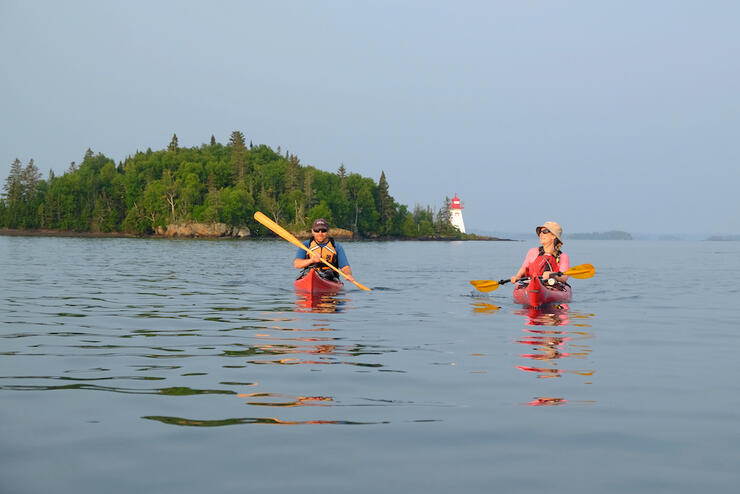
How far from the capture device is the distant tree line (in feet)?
408

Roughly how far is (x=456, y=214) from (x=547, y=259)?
520ft

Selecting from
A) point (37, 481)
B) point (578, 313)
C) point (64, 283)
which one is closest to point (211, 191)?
point (64, 283)

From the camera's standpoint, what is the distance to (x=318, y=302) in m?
14.8

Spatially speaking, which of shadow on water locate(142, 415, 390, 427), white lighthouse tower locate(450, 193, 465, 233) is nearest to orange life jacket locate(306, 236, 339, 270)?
shadow on water locate(142, 415, 390, 427)

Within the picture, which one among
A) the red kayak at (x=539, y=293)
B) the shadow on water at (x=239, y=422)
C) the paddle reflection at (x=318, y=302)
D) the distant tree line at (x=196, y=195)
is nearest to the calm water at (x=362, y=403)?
the shadow on water at (x=239, y=422)

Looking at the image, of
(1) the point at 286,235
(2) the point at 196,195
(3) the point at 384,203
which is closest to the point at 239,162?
(2) the point at 196,195

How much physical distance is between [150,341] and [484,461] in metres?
5.91

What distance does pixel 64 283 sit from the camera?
747 inches

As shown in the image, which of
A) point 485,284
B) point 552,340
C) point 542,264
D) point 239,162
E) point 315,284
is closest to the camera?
point 552,340

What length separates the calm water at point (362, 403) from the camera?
4.16m

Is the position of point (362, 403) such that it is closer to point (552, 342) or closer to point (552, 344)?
point (552, 344)

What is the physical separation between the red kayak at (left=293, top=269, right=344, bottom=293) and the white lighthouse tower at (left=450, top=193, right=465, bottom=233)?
509ft

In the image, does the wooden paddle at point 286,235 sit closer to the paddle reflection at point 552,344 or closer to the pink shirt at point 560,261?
the pink shirt at point 560,261

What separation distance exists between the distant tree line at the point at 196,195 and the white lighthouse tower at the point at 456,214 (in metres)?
18.5
